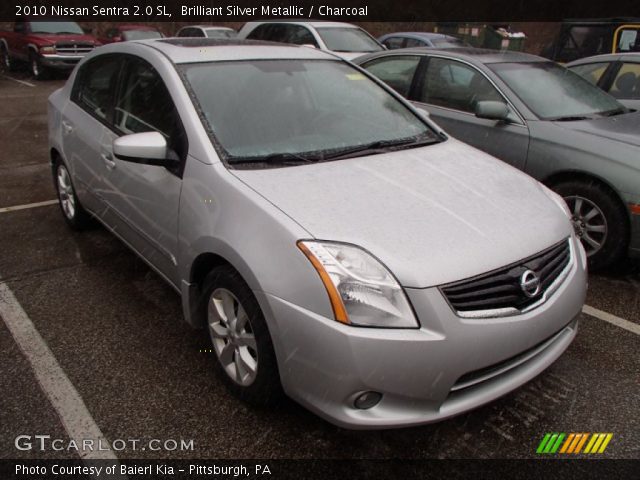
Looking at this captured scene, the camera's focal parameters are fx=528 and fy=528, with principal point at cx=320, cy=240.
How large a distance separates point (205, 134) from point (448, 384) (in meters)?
1.60

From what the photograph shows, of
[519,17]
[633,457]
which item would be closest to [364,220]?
[633,457]

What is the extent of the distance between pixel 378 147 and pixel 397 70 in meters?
2.74

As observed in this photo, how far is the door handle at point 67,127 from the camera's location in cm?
388

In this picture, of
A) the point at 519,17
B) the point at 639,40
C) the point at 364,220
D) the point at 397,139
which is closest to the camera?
the point at 364,220

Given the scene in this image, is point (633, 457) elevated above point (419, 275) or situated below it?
below

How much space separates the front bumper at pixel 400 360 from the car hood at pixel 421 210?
197 millimetres

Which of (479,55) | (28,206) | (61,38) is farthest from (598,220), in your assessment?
(61,38)

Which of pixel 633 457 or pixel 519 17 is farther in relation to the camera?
pixel 519 17

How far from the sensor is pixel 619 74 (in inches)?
229

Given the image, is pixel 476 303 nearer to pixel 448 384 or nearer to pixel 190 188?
pixel 448 384

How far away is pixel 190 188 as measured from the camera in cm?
255

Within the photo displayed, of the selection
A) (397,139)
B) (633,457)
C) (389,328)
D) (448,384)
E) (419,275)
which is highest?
(397,139)

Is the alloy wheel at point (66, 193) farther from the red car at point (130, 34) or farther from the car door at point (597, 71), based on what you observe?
the red car at point (130, 34)

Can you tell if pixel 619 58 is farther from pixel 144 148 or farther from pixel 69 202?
pixel 69 202
